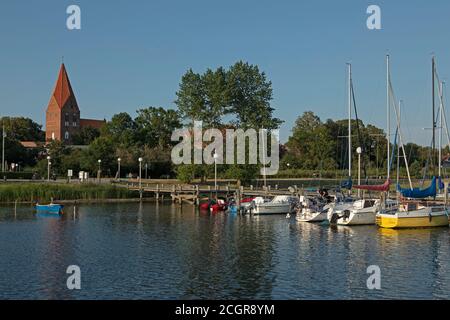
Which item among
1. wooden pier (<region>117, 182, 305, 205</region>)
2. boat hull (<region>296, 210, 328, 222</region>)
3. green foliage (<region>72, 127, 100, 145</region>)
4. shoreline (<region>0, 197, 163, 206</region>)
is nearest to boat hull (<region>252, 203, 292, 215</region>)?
wooden pier (<region>117, 182, 305, 205</region>)

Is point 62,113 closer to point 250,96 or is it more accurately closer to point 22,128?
point 22,128

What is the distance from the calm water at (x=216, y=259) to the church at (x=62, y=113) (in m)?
135

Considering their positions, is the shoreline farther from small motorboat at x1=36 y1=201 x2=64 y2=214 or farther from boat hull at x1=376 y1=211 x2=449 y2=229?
boat hull at x1=376 y1=211 x2=449 y2=229

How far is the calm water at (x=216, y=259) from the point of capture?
947 inches

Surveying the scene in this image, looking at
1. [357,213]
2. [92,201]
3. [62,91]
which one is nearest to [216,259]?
[357,213]

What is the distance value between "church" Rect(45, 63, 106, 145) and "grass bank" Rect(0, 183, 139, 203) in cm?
10909

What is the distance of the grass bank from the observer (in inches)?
2576

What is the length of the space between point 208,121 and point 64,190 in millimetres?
21283

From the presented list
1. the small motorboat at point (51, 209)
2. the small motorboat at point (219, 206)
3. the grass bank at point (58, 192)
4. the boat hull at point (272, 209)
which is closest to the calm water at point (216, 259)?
the small motorboat at point (51, 209)

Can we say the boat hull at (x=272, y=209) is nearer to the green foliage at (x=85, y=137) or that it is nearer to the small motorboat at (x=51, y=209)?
the small motorboat at (x=51, y=209)

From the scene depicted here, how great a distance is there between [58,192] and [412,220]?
4190cm

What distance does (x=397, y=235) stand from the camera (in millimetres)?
39344
